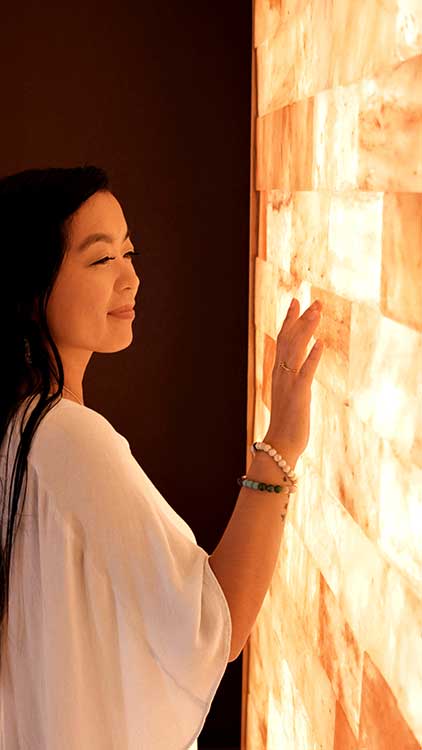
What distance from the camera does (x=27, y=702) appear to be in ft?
4.51

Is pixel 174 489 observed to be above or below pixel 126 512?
below

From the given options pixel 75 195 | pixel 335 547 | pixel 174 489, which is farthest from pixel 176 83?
pixel 335 547

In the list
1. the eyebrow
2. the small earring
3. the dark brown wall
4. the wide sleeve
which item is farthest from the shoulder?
the dark brown wall

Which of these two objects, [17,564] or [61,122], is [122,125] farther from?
[17,564]

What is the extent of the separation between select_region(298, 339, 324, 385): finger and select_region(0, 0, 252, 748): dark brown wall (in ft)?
4.82

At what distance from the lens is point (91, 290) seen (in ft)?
4.58

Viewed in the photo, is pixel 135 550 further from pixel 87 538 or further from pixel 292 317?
pixel 292 317

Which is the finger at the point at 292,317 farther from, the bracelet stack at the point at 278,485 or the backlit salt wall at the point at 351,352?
the bracelet stack at the point at 278,485

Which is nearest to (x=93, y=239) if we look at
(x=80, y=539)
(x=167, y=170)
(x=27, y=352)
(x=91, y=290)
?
(x=91, y=290)

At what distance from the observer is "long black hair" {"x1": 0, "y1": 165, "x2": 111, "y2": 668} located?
1.37m

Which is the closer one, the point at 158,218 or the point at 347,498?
the point at 347,498

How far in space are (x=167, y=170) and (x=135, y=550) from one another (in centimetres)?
166

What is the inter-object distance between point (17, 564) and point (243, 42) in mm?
1769

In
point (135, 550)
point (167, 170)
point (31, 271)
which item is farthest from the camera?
point (167, 170)
